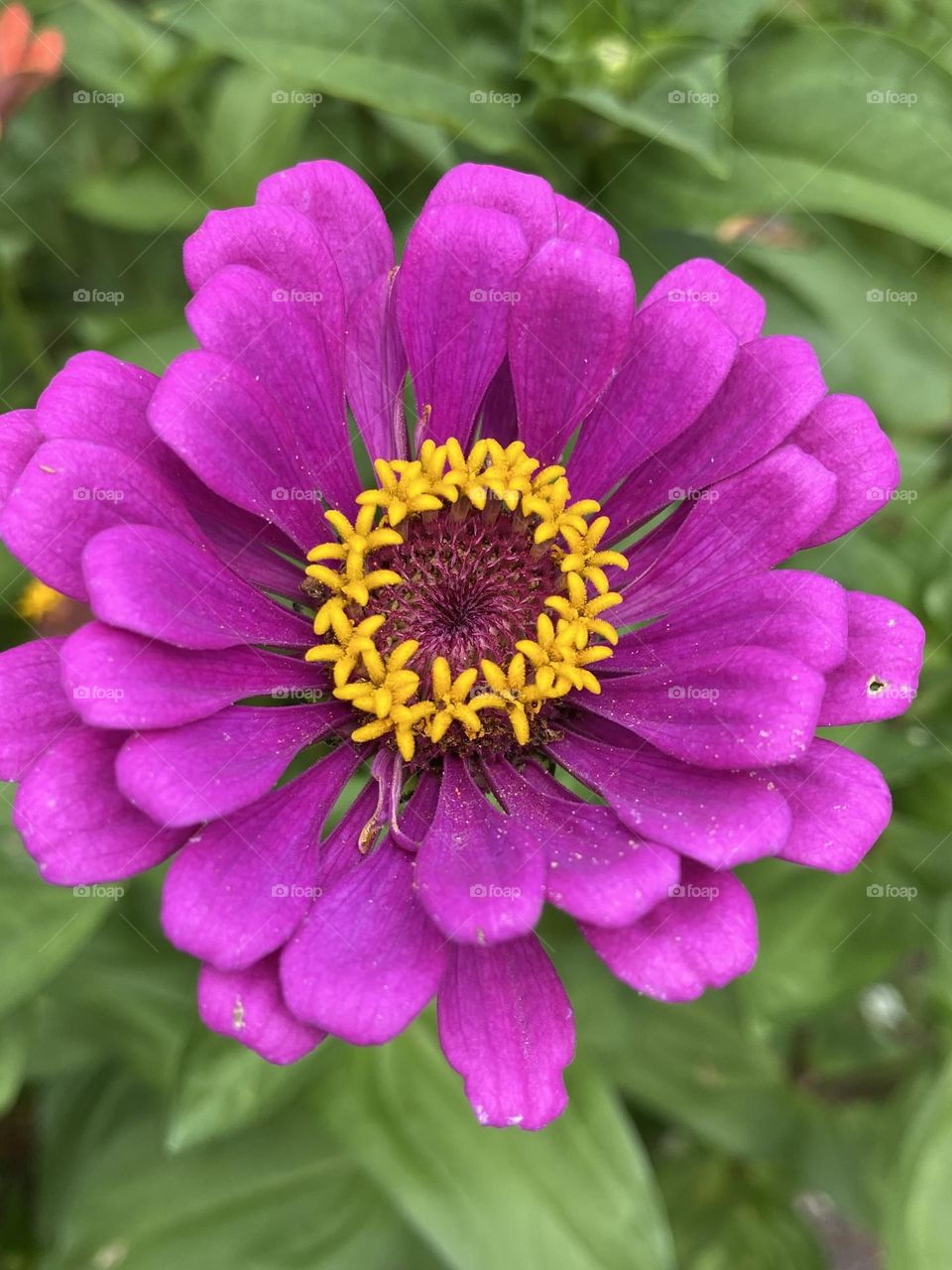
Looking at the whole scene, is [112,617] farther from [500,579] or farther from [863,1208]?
[863,1208]

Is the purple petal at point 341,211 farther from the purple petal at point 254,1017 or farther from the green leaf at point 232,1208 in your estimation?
the green leaf at point 232,1208

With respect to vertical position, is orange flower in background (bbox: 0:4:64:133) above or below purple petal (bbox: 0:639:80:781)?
above

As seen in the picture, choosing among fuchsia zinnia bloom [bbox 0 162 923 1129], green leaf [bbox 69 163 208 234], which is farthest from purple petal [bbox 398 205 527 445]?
green leaf [bbox 69 163 208 234]

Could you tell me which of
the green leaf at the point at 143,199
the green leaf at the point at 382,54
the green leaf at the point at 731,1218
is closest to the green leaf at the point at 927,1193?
the green leaf at the point at 731,1218

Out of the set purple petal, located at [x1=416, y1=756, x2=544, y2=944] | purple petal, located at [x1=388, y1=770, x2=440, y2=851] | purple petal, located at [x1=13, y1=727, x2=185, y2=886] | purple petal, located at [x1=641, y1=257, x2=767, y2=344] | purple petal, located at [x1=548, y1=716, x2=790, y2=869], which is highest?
purple petal, located at [x1=641, y1=257, x2=767, y2=344]

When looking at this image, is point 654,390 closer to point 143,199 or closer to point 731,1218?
point 143,199

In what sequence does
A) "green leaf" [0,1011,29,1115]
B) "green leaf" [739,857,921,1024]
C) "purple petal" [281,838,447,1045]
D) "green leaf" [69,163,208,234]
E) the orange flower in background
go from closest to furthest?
"purple petal" [281,838,447,1045]
"green leaf" [0,1011,29,1115]
"green leaf" [739,857,921,1024]
the orange flower in background
"green leaf" [69,163,208,234]

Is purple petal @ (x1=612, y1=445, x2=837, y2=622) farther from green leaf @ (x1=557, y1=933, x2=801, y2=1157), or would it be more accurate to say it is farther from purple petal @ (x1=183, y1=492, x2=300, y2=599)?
green leaf @ (x1=557, y1=933, x2=801, y2=1157)
